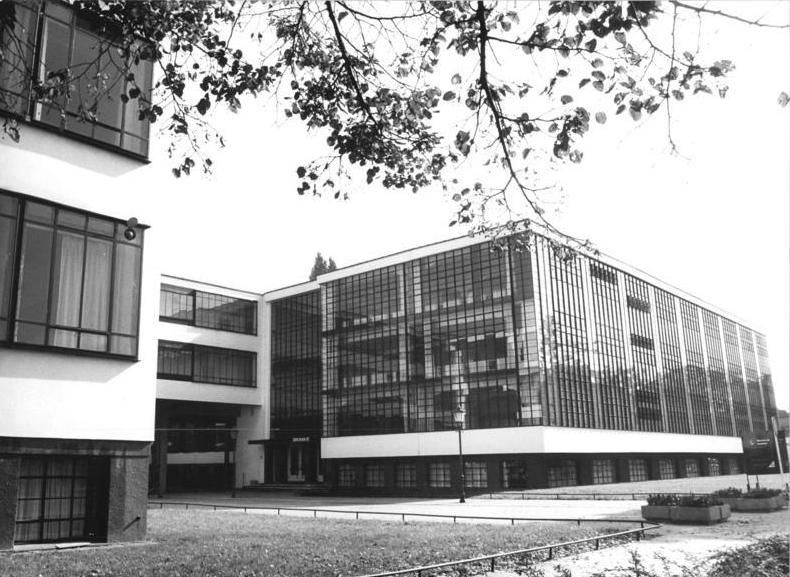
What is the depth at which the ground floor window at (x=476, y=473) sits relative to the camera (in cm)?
5081

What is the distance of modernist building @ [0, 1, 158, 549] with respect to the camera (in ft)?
48.8

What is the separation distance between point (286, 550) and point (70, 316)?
711 centimetres

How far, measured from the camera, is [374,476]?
5759 cm

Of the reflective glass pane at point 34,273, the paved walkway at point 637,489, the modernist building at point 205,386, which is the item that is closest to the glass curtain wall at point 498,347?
the paved walkway at point 637,489

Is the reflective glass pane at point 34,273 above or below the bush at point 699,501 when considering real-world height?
above

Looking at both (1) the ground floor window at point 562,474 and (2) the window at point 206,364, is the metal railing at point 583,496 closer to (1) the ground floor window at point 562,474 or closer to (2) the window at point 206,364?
(1) the ground floor window at point 562,474

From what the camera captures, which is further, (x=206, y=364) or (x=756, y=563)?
(x=206, y=364)

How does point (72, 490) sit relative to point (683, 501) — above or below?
above

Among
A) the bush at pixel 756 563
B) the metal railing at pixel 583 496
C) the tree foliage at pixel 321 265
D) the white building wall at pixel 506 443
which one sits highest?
the tree foliage at pixel 321 265

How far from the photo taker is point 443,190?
1164 cm

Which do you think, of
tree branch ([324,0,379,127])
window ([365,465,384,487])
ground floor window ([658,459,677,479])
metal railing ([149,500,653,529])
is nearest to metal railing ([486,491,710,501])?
metal railing ([149,500,653,529])

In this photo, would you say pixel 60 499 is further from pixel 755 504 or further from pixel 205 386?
pixel 205 386

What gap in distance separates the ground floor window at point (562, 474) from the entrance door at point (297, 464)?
25.8m

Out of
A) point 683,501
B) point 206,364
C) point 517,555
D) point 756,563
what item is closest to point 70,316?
point 517,555
